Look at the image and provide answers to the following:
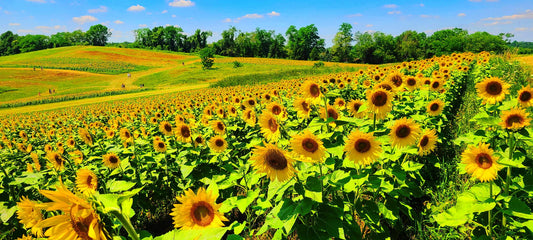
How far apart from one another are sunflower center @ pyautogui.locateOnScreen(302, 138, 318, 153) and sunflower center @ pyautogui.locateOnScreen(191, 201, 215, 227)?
87cm

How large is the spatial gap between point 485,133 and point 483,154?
1146 millimetres

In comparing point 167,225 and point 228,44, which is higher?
point 228,44

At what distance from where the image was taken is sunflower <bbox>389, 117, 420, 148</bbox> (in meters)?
2.55

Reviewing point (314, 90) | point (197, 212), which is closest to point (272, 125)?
point (314, 90)

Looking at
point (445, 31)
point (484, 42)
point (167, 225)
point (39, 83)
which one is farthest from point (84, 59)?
point (445, 31)

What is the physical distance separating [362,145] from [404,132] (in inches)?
25.0

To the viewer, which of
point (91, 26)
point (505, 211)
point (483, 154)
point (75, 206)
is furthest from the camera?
point (91, 26)

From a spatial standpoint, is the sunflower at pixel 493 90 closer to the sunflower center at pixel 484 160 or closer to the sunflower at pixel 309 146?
the sunflower center at pixel 484 160

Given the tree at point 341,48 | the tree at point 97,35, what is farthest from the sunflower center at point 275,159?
the tree at point 97,35

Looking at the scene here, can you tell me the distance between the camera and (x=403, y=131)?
2.57 meters

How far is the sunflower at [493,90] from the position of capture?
3096 millimetres

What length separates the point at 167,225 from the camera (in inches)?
174

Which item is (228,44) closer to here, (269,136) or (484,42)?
(484,42)

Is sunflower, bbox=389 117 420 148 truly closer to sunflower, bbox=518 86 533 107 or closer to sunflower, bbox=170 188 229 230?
sunflower, bbox=518 86 533 107
